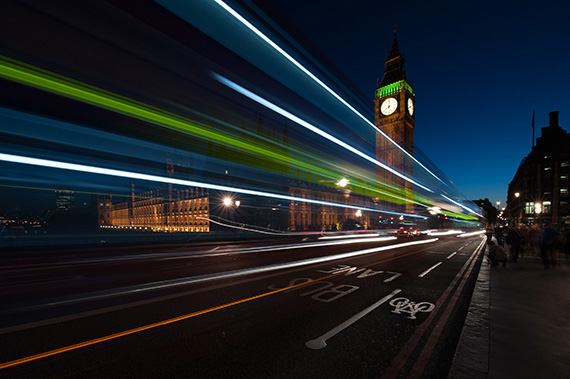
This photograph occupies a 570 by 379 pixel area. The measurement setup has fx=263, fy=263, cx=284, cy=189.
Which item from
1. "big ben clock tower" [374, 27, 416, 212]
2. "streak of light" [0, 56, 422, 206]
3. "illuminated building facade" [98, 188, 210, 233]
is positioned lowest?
"illuminated building facade" [98, 188, 210, 233]

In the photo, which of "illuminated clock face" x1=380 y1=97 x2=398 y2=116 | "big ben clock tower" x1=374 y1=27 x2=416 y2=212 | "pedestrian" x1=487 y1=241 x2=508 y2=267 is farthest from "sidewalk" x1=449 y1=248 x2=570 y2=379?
"illuminated clock face" x1=380 y1=97 x2=398 y2=116

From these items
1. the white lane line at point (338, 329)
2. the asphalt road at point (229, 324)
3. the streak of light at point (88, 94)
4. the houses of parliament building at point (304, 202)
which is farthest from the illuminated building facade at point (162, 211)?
the white lane line at point (338, 329)

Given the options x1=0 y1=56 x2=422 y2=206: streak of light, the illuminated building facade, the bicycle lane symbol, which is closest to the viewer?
the bicycle lane symbol

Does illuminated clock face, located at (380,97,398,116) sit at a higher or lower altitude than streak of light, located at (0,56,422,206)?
higher

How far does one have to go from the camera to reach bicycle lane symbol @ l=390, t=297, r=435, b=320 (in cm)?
574

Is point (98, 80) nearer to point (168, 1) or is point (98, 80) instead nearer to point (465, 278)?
point (168, 1)

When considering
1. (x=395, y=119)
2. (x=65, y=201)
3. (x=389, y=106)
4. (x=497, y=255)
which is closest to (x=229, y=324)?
(x=497, y=255)

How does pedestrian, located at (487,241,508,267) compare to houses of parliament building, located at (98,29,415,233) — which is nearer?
pedestrian, located at (487,241,508,267)

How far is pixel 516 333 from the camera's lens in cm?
411

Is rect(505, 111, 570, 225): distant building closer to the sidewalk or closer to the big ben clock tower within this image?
the big ben clock tower

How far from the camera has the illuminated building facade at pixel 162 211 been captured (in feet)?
271

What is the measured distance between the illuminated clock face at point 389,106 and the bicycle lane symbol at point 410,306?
12432cm

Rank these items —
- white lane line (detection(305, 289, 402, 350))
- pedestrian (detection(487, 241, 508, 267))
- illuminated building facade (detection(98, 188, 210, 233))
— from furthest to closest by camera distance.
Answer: illuminated building facade (detection(98, 188, 210, 233)) → pedestrian (detection(487, 241, 508, 267)) → white lane line (detection(305, 289, 402, 350))

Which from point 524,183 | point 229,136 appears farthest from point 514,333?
point 524,183
